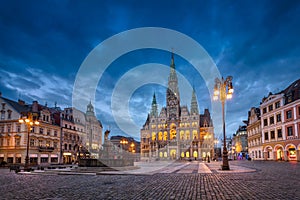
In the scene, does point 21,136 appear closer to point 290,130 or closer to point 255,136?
point 290,130

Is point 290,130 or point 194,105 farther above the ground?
point 194,105

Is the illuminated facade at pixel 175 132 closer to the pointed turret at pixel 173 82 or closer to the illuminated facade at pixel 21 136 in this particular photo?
the pointed turret at pixel 173 82

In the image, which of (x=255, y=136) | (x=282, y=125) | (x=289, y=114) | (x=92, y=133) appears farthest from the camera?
(x=92, y=133)

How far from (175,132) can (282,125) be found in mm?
64507

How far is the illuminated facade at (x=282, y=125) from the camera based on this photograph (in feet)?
129

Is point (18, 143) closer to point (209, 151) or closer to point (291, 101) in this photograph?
point (291, 101)

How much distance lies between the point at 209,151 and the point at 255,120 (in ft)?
134

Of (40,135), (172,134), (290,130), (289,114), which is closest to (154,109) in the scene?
(172,134)

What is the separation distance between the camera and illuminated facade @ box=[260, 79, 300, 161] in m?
39.3

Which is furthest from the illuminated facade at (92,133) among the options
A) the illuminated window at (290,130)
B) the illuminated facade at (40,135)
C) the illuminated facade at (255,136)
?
the illuminated window at (290,130)

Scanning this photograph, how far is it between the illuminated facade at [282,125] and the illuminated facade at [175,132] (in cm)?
4360

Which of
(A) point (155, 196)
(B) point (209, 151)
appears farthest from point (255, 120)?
(A) point (155, 196)

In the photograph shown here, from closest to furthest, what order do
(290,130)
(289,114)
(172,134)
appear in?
(290,130) < (289,114) < (172,134)

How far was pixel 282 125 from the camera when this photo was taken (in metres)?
43.2
